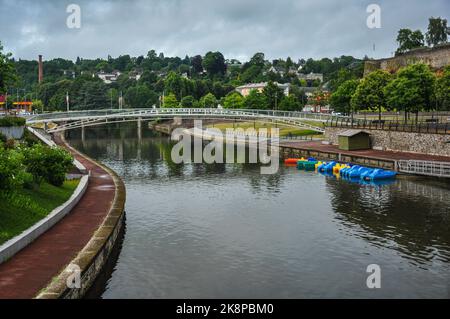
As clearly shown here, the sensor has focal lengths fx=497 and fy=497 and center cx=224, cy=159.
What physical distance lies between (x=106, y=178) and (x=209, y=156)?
29537mm

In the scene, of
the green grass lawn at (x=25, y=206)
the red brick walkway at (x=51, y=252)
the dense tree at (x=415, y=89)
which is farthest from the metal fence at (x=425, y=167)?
the green grass lawn at (x=25, y=206)

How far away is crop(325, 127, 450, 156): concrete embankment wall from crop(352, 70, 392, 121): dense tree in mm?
11811

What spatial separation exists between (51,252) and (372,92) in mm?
67686

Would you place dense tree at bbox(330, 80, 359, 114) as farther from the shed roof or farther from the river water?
the river water

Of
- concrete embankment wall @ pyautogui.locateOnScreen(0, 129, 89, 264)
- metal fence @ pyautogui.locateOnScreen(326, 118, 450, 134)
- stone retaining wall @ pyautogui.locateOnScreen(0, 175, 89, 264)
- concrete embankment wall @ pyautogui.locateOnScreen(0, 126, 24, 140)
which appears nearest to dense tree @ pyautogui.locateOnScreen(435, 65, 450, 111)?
metal fence @ pyautogui.locateOnScreen(326, 118, 450, 134)

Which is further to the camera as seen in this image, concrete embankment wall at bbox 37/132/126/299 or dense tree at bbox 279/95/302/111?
dense tree at bbox 279/95/302/111

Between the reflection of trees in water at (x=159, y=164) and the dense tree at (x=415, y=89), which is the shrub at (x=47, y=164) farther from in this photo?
the dense tree at (x=415, y=89)

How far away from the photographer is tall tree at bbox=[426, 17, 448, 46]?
13538 cm

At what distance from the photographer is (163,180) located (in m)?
54.2

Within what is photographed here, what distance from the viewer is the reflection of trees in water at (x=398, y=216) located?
29703 millimetres

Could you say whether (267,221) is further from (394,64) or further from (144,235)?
(394,64)

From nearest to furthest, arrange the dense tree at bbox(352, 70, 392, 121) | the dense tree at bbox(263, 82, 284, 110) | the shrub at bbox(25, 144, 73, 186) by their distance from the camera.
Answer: the shrub at bbox(25, 144, 73, 186) < the dense tree at bbox(352, 70, 392, 121) < the dense tree at bbox(263, 82, 284, 110)

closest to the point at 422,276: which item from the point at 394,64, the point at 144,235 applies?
the point at 144,235

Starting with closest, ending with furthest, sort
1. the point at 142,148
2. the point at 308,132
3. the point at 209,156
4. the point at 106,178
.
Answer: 1. the point at 106,178
2. the point at 209,156
3. the point at 142,148
4. the point at 308,132
